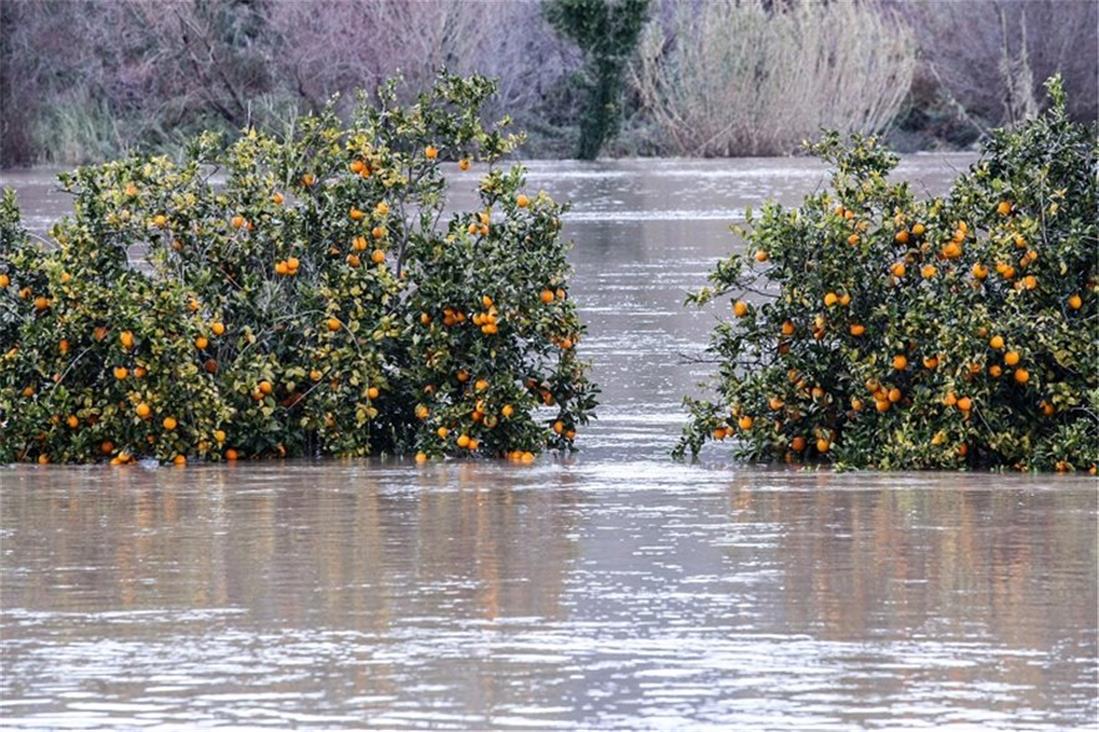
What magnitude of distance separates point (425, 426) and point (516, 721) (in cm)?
467

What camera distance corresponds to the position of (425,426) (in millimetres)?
9945

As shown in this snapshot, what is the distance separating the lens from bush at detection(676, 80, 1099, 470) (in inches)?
368

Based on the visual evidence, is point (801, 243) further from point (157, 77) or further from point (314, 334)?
point (157, 77)

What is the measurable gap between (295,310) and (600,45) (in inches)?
1286

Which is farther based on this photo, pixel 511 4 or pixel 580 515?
pixel 511 4

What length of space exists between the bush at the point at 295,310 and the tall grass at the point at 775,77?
30495mm

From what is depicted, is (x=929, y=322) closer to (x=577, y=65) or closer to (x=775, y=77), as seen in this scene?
(x=775, y=77)

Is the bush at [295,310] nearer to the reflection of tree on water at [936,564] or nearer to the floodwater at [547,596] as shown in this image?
the floodwater at [547,596]

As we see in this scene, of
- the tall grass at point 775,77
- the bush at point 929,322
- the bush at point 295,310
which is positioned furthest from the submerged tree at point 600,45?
the bush at point 929,322

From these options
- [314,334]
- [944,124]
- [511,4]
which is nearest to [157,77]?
[511,4]

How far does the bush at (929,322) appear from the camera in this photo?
9352 mm

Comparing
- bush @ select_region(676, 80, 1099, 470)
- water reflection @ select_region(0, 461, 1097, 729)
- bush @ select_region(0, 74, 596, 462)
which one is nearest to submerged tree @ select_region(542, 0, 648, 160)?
bush @ select_region(0, 74, 596, 462)

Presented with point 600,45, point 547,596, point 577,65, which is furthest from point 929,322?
point 577,65

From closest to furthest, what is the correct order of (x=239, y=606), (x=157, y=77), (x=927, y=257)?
(x=239, y=606) → (x=927, y=257) → (x=157, y=77)
